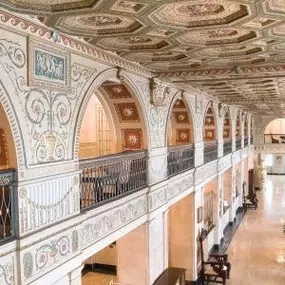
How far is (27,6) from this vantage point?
14.7ft

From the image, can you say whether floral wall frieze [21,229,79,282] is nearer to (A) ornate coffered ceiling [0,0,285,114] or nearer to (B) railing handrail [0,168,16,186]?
(B) railing handrail [0,168,16,186]

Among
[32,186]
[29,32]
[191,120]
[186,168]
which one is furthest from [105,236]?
[191,120]

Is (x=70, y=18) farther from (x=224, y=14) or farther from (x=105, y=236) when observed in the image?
(x=105, y=236)

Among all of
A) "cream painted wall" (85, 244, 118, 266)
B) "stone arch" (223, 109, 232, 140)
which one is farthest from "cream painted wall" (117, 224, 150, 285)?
"stone arch" (223, 109, 232, 140)

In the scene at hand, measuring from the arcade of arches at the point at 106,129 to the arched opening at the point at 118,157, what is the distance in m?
0.03

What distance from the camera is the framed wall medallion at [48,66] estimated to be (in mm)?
5113

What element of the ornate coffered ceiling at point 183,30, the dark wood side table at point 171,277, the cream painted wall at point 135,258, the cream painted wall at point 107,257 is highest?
the ornate coffered ceiling at point 183,30

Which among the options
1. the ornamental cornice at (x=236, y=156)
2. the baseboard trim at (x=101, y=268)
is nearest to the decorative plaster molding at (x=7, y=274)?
the baseboard trim at (x=101, y=268)

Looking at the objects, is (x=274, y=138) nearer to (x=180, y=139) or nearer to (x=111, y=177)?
(x=180, y=139)

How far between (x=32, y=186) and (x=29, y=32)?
1.90m

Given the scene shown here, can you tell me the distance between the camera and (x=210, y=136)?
57.6 feet

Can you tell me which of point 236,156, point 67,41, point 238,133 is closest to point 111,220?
point 67,41

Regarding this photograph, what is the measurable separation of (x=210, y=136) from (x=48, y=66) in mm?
12846

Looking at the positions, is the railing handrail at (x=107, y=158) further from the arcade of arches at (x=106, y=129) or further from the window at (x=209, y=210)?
the window at (x=209, y=210)
